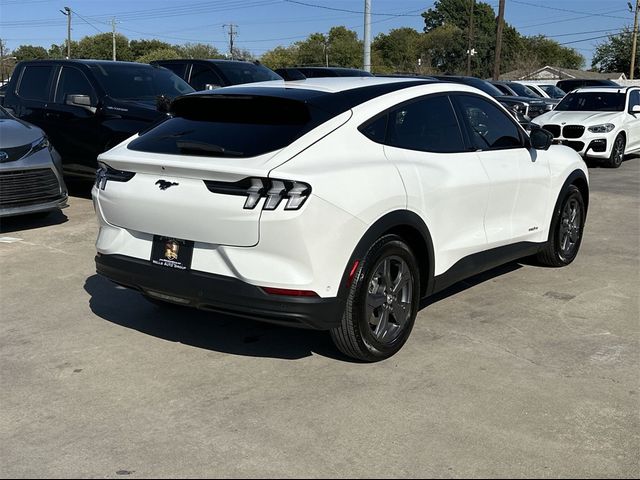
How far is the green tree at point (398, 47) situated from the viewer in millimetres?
110500

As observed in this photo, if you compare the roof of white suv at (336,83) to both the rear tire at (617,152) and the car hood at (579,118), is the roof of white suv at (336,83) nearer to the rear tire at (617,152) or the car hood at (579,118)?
the car hood at (579,118)

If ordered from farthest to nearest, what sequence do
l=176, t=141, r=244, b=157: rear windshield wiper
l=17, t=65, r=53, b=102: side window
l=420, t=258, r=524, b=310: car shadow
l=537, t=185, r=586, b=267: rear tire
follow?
l=17, t=65, r=53, b=102: side window < l=537, t=185, r=586, b=267: rear tire < l=420, t=258, r=524, b=310: car shadow < l=176, t=141, r=244, b=157: rear windshield wiper

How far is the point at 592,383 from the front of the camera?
4.12m

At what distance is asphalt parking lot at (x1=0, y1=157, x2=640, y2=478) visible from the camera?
3.25 m

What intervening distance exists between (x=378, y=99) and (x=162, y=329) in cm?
214

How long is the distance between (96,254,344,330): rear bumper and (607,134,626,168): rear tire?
12.5 m

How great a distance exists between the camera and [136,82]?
32.5 feet

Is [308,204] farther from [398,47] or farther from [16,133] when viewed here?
[398,47]

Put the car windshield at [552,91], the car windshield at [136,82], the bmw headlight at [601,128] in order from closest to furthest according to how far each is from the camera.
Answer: the car windshield at [136,82], the bmw headlight at [601,128], the car windshield at [552,91]

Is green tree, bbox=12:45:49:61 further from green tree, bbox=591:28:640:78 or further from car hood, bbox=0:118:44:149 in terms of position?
car hood, bbox=0:118:44:149

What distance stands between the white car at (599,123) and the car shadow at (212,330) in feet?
33.6

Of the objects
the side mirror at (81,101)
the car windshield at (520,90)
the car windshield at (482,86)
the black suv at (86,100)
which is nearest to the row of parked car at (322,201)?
the black suv at (86,100)

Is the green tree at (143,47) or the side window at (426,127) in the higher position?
the green tree at (143,47)

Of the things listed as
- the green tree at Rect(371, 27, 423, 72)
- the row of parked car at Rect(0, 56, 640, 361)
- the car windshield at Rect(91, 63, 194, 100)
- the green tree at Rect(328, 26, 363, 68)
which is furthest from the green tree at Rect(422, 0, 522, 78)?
the row of parked car at Rect(0, 56, 640, 361)
